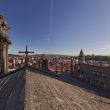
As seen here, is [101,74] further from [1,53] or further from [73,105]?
[73,105]

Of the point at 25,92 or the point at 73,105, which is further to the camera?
the point at 25,92

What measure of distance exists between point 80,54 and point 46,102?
55.5 meters

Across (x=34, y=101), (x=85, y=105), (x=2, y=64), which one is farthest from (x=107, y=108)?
(x=2, y=64)

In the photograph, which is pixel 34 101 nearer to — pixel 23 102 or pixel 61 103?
pixel 23 102

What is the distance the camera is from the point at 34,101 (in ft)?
16.1

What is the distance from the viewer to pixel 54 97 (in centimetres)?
559

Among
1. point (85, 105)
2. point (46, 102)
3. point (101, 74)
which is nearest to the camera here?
point (46, 102)

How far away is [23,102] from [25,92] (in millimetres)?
886

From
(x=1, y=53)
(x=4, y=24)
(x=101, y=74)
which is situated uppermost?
(x=4, y=24)

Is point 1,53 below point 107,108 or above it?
above

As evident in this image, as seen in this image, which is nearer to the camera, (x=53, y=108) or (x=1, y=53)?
(x=53, y=108)

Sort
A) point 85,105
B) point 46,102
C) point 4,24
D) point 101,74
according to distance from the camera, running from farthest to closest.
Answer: point 4,24, point 101,74, point 85,105, point 46,102

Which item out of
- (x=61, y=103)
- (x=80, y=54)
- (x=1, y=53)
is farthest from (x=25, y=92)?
(x=80, y=54)

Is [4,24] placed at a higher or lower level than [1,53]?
higher
